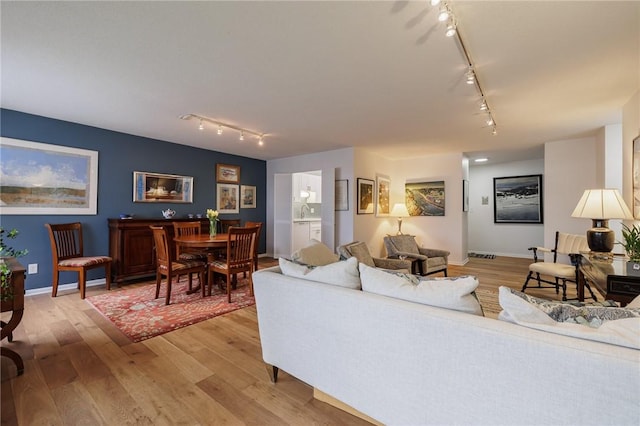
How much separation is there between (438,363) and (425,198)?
5529 millimetres

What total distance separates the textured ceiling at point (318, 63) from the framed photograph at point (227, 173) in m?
1.77

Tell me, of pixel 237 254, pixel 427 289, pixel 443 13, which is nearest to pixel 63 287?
pixel 237 254

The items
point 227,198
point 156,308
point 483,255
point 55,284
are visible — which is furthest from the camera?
point 483,255

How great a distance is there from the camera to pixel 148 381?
6.03 feet

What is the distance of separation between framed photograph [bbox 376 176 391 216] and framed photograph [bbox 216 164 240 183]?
312cm

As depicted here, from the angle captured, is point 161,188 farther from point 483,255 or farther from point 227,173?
point 483,255

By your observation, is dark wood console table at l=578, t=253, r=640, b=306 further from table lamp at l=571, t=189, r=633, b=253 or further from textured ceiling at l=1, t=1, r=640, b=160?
textured ceiling at l=1, t=1, r=640, b=160

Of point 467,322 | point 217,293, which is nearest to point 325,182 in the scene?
point 217,293

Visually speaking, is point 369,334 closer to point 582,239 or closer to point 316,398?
point 316,398

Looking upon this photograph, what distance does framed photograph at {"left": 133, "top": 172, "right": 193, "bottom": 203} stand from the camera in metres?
4.62

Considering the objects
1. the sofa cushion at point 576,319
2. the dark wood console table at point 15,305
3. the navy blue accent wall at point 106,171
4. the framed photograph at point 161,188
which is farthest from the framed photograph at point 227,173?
the sofa cushion at point 576,319

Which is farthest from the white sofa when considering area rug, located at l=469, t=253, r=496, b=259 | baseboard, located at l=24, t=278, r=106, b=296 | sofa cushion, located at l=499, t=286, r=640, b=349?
area rug, located at l=469, t=253, r=496, b=259

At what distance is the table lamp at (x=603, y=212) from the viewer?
2.68 m

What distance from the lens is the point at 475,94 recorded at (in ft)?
9.54
